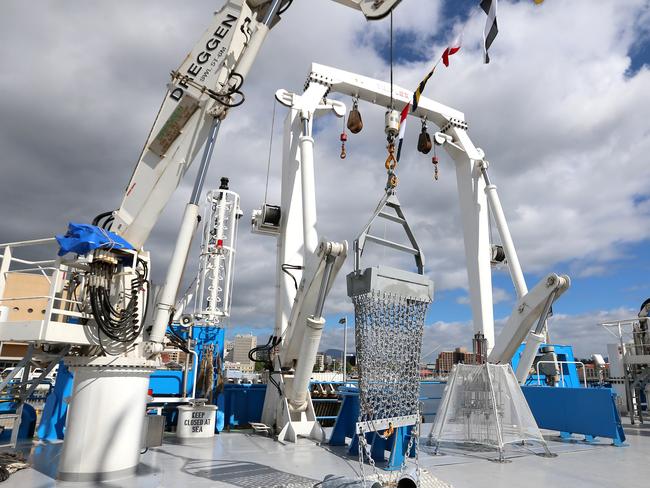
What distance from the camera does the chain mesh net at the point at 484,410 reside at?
8.79 metres

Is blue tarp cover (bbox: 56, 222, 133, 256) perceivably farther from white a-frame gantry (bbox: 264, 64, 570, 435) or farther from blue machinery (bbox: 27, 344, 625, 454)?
blue machinery (bbox: 27, 344, 625, 454)

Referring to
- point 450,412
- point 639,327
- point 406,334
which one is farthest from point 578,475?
point 639,327

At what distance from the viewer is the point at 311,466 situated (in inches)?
302

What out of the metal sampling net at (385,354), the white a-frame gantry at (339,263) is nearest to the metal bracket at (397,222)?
the metal sampling net at (385,354)

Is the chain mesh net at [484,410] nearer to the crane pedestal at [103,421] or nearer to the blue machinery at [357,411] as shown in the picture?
the blue machinery at [357,411]

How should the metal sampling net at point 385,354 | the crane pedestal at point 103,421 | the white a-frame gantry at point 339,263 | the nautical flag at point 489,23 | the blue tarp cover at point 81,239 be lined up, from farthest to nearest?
the white a-frame gantry at point 339,263, the nautical flag at point 489,23, the blue tarp cover at point 81,239, the crane pedestal at point 103,421, the metal sampling net at point 385,354

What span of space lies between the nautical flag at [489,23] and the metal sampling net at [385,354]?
17.6 ft

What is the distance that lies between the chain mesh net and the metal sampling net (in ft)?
12.9

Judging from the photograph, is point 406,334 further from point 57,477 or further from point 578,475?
point 57,477

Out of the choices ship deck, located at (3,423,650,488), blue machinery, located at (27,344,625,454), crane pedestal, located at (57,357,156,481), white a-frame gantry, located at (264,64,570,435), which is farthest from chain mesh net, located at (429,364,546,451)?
crane pedestal, located at (57,357,156,481)

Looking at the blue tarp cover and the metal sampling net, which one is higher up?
the blue tarp cover

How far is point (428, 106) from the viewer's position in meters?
14.4

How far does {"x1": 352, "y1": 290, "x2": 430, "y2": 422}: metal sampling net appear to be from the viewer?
5.55m

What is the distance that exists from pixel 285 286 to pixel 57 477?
6.57m
